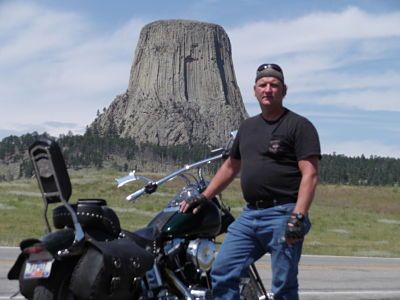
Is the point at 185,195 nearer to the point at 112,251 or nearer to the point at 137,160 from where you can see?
the point at 112,251

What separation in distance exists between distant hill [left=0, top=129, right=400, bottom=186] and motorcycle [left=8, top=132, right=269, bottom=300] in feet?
396

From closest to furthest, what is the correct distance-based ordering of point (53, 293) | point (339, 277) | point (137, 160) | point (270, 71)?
point (53, 293) < point (270, 71) < point (339, 277) < point (137, 160)

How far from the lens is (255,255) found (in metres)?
6.16

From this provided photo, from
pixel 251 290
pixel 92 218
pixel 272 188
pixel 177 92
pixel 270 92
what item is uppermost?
pixel 177 92

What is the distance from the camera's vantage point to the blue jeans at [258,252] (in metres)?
5.95

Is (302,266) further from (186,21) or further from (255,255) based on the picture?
(186,21)

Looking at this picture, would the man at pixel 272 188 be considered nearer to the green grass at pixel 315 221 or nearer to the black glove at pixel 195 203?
the black glove at pixel 195 203

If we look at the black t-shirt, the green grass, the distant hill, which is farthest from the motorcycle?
the distant hill

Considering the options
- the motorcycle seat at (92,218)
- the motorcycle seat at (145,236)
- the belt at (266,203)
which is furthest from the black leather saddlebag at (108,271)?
the belt at (266,203)

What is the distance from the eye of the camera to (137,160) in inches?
5674

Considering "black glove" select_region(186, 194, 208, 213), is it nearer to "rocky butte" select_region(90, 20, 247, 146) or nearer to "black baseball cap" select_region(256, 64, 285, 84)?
"black baseball cap" select_region(256, 64, 285, 84)

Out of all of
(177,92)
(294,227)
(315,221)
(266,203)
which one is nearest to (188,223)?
(266,203)

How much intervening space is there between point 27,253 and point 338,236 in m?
26.2

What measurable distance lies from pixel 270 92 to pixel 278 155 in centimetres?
45
